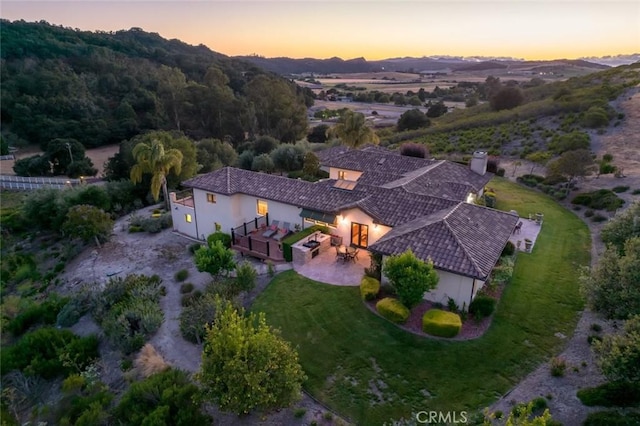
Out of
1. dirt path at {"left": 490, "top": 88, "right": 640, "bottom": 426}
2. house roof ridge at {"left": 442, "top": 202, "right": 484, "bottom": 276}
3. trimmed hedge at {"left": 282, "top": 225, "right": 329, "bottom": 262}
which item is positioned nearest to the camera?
dirt path at {"left": 490, "top": 88, "right": 640, "bottom": 426}

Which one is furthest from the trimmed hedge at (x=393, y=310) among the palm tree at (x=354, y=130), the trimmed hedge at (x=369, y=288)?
the palm tree at (x=354, y=130)

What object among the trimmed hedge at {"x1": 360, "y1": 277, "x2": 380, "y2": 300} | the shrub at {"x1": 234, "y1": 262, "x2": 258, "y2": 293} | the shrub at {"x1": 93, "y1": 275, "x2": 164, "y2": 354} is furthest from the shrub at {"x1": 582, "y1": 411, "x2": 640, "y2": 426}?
the shrub at {"x1": 93, "y1": 275, "x2": 164, "y2": 354}

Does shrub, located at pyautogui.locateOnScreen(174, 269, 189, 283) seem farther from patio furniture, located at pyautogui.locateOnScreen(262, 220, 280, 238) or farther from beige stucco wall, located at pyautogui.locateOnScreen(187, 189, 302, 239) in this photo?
patio furniture, located at pyautogui.locateOnScreen(262, 220, 280, 238)

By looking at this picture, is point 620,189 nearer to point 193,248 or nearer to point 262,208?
point 262,208

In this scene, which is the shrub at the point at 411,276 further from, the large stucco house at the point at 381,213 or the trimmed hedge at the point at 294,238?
the trimmed hedge at the point at 294,238

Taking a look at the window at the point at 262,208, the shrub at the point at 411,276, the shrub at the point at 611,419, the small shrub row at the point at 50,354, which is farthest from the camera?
the window at the point at 262,208

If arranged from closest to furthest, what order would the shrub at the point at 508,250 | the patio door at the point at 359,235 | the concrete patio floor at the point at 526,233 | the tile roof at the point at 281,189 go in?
the shrub at the point at 508,250, the patio door at the point at 359,235, the tile roof at the point at 281,189, the concrete patio floor at the point at 526,233
